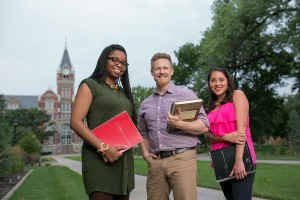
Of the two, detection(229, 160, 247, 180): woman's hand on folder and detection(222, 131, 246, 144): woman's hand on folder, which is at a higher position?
detection(222, 131, 246, 144): woman's hand on folder

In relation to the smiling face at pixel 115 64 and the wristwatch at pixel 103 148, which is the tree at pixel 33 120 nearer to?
the smiling face at pixel 115 64

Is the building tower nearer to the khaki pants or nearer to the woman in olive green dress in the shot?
the khaki pants

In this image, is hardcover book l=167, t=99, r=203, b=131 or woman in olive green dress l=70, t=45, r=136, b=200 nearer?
woman in olive green dress l=70, t=45, r=136, b=200

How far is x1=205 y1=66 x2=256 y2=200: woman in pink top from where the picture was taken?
3387 mm

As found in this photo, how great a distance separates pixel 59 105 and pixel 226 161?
8694cm

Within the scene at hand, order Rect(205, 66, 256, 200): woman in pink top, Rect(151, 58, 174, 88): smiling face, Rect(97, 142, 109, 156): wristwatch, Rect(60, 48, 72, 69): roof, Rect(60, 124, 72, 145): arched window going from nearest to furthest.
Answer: Rect(97, 142, 109, 156): wristwatch < Rect(205, 66, 256, 200): woman in pink top < Rect(151, 58, 174, 88): smiling face < Rect(60, 124, 72, 145): arched window < Rect(60, 48, 72, 69): roof

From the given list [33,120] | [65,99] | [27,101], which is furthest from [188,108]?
[27,101]

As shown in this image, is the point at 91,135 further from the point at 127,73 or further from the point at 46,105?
the point at 46,105

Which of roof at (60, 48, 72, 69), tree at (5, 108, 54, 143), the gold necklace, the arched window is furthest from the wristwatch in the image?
roof at (60, 48, 72, 69)

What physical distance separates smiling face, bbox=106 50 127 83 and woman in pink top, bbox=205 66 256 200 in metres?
1.02

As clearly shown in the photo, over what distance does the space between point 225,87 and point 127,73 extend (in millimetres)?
1025

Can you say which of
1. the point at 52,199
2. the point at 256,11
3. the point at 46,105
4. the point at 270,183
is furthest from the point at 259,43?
the point at 46,105

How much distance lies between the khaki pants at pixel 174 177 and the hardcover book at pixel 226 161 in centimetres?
22

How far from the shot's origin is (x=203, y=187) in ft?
32.0
